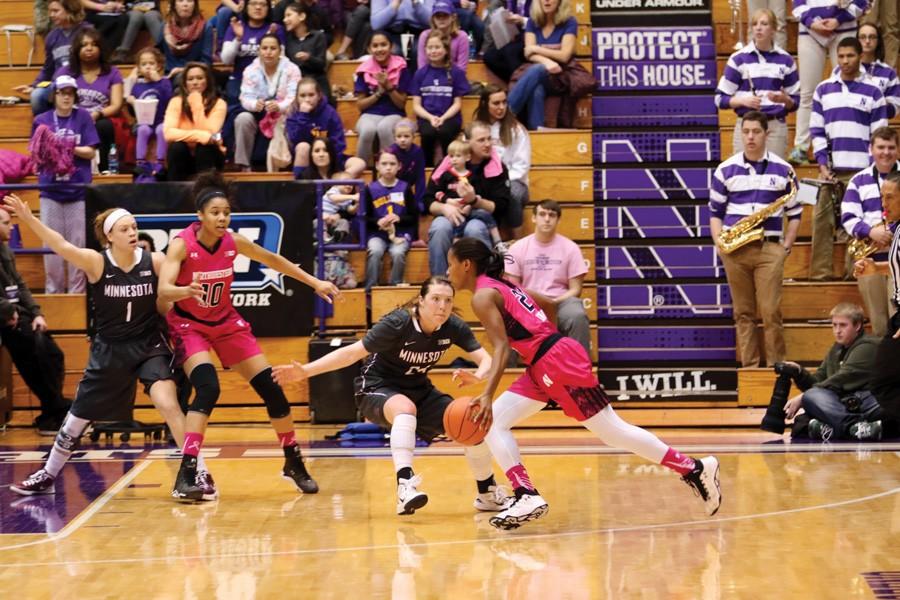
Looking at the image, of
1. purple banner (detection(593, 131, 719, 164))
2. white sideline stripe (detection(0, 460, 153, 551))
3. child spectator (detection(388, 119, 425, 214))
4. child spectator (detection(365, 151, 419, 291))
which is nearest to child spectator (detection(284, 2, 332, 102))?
child spectator (detection(388, 119, 425, 214))

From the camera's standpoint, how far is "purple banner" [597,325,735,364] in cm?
1105

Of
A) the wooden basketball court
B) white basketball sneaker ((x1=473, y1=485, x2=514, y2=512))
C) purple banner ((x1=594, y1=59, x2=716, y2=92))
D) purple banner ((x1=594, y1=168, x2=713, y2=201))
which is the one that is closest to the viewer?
the wooden basketball court

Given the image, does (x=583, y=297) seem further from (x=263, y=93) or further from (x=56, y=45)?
(x=56, y=45)

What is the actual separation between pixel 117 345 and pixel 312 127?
3.89 metres

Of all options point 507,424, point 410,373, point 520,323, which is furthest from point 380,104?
point 507,424

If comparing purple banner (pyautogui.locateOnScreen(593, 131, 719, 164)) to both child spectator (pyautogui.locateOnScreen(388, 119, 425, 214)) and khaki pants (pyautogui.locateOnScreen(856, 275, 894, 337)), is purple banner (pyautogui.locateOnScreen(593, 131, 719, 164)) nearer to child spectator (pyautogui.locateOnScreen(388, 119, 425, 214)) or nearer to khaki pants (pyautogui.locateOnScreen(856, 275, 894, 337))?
child spectator (pyautogui.locateOnScreen(388, 119, 425, 214))

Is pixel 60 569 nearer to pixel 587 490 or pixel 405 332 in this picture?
pixel 405 332

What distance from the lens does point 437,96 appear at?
11.7m

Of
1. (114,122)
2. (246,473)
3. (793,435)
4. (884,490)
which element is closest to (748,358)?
(793,435)

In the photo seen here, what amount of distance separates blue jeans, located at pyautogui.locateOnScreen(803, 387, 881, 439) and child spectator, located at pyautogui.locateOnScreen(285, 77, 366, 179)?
13.2 feet

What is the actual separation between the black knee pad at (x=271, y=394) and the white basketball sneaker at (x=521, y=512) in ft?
5.51

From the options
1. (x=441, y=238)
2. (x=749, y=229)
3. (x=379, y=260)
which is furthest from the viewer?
(x=379, y=260)

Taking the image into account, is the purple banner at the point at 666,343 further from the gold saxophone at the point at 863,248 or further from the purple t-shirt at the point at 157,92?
the purple t-shirt at the point at 157,92

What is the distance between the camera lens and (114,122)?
11727 mm
